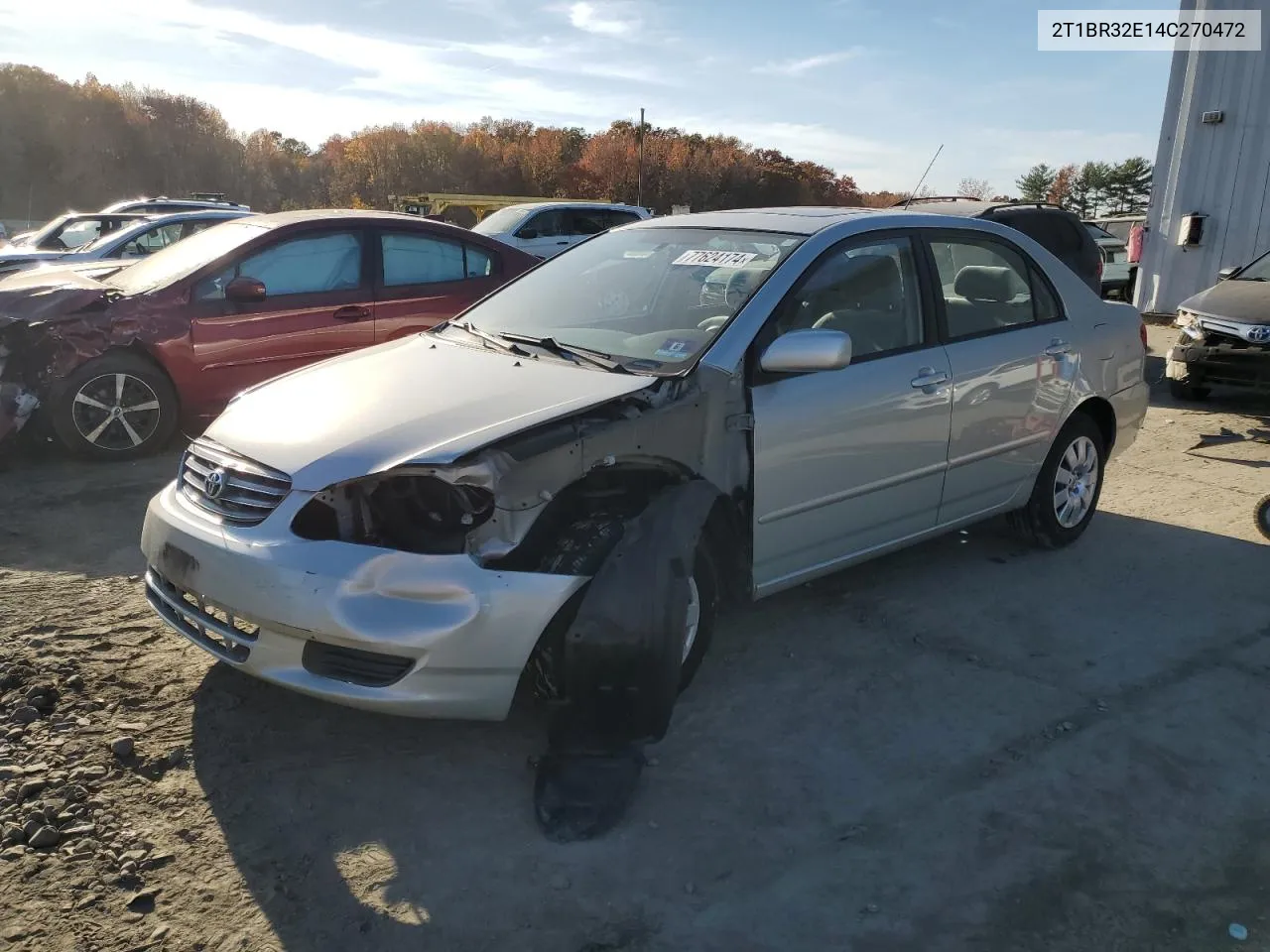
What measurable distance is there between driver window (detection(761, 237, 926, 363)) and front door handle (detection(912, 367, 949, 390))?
124mm

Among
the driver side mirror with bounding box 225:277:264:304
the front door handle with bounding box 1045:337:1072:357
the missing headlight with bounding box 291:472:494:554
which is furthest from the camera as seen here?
the driver side mirror with bounding box 225:277:264:304

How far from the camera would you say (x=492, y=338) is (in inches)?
160

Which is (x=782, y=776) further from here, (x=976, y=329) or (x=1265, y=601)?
(x=1265, y=601)

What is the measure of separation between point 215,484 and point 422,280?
4.40 meters

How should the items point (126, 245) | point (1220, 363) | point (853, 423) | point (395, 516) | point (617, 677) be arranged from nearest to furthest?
point (617, 677) → point (395, 516) → point (853, 423) → point (1220, 363) → point (126, 245)

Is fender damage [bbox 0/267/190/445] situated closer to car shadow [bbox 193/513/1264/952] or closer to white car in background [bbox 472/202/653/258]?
car shadow [bbox 193/513/1264/952]

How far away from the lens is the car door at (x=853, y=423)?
12.1 ft

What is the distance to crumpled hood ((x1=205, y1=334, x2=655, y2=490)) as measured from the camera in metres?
3.00

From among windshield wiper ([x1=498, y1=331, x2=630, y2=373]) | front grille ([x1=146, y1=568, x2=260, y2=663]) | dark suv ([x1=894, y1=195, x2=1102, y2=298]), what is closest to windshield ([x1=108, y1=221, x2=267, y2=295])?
windshield wiper ([x1=498, y1=331, x2=630, y2=373])

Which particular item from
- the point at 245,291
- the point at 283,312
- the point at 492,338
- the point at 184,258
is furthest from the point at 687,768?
the point at 184,258

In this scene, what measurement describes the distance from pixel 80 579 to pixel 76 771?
1.65m

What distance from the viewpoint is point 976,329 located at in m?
4.51

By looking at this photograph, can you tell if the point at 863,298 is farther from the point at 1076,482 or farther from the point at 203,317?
the point at 203,317

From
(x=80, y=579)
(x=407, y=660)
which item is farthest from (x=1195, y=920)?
(x=80, y=579)
